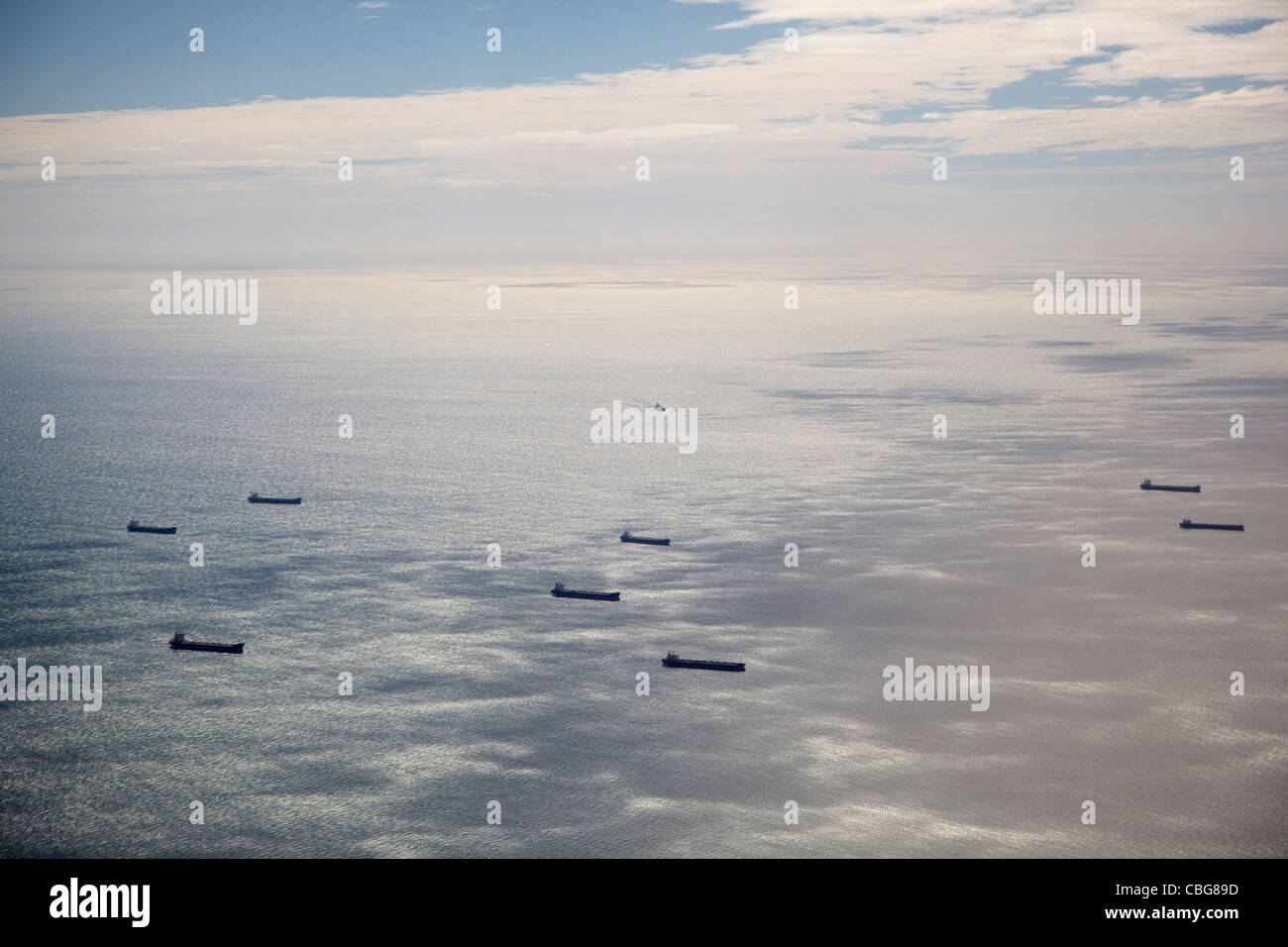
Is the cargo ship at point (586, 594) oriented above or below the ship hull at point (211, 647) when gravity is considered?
above

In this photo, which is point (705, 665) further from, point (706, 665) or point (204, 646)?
point (204, 646)

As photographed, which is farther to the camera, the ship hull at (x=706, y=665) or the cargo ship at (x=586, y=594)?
the cargo ship at (x=586, y=594)

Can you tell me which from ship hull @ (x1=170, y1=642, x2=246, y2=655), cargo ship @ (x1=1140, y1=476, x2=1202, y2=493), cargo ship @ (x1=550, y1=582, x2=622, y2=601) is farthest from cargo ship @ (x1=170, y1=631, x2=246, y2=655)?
cargo ship @ (x1=1140, y1=476, x2=1202, y2=493)

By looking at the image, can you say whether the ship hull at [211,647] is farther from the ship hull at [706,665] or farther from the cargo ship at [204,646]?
the ship hull at [706,665]

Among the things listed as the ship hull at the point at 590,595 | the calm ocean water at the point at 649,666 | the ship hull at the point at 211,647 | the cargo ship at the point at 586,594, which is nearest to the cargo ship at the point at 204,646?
the ship hull at the point at 211,647

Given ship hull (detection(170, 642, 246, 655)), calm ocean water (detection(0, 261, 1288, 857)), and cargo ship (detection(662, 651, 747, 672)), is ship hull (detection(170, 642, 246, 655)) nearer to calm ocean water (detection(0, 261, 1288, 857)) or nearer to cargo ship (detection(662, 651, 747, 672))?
calm ocean water (detection(0, 261, 1288, 857))

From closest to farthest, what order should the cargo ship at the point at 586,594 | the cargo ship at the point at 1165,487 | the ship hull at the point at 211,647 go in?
1. the ship hull at the point at 211,647
2. the cargo ship at the point at 586,594
3. the cargo ship at the point at 1165,487

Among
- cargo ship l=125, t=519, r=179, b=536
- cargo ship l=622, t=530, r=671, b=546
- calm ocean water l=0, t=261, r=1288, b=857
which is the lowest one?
Answer: calm ocean water l=0, t=261, r=1288, b=857
